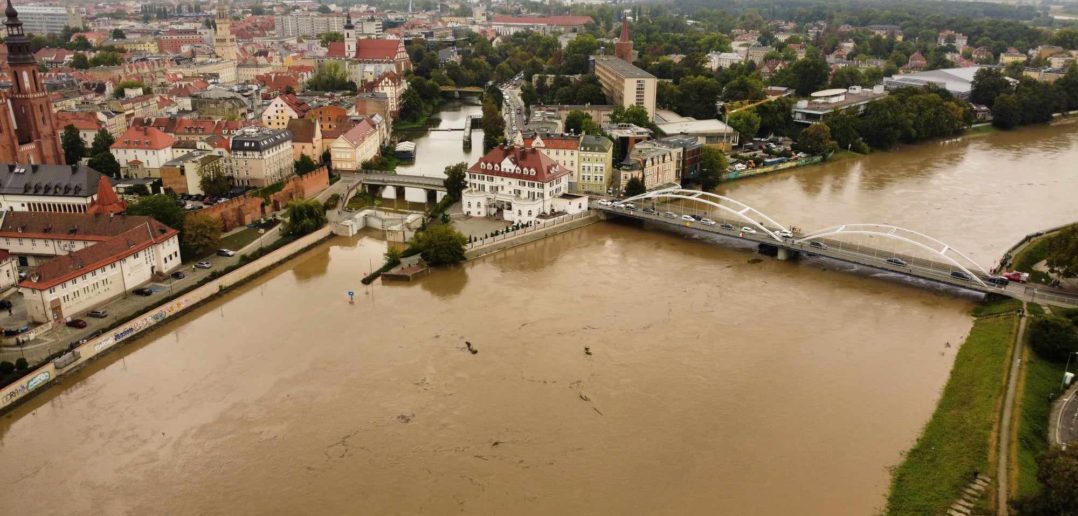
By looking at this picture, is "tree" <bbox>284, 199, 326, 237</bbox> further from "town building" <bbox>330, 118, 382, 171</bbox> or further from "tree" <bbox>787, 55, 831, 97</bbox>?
"tree" <bbox>787, 55, 831, 97</bbox>

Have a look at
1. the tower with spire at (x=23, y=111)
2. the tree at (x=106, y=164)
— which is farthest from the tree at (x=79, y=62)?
the tree at (x=106, y=164)

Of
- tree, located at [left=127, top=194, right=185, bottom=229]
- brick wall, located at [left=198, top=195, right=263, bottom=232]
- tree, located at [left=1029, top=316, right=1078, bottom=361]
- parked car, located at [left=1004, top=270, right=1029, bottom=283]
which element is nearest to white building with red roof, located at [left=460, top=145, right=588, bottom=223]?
brick wall, located at [left=198, top=195, right=263, bottom=232]

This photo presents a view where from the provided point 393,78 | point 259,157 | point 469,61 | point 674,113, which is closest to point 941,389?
point 259,157

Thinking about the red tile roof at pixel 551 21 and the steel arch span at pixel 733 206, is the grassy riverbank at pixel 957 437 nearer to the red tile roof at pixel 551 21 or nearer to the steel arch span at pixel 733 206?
the steel arch span at pixel 733 206

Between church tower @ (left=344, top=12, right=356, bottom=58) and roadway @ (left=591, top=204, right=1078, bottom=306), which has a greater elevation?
church tower @ (left=344, top=12, right=356, bottom=58)

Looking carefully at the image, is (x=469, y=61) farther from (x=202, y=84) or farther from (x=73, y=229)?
(x=73, y=229)

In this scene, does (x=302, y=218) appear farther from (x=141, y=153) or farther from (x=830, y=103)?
(x=830, y=103)
